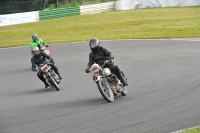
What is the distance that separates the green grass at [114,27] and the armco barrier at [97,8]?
239 cm

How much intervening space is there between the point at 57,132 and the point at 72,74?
9840 millimetres

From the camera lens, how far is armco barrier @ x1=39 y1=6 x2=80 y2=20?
1969 inches

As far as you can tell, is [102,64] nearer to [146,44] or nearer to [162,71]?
[162,71]

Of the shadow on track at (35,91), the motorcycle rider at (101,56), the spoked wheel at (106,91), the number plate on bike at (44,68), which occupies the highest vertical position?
the motorcycle rider at (101,56)

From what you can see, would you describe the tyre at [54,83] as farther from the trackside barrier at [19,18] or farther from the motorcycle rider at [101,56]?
the trackside barrier at [19,18]

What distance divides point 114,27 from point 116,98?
26.1 metres

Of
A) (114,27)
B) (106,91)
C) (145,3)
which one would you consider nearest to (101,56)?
(106,91)

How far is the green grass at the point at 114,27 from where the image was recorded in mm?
33344

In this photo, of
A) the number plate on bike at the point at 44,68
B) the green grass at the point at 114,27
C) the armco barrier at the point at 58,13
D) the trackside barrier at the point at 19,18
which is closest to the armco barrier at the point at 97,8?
the armco barrier at the point at 58,13

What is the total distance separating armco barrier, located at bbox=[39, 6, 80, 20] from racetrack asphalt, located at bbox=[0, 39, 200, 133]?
2487 cm

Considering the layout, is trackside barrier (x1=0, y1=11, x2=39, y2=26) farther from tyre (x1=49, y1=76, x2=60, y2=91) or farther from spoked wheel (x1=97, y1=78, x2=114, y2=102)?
spoked wheel (x1=97, y1=78, x2=114, y2=102)

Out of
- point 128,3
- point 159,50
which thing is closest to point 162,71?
point 159,50

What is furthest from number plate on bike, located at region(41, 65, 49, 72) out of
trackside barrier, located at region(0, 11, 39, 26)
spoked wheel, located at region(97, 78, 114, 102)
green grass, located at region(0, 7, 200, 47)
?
trackside barrier, located at region(0, 11, 39, 26)

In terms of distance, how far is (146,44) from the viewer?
27547 millimetres
